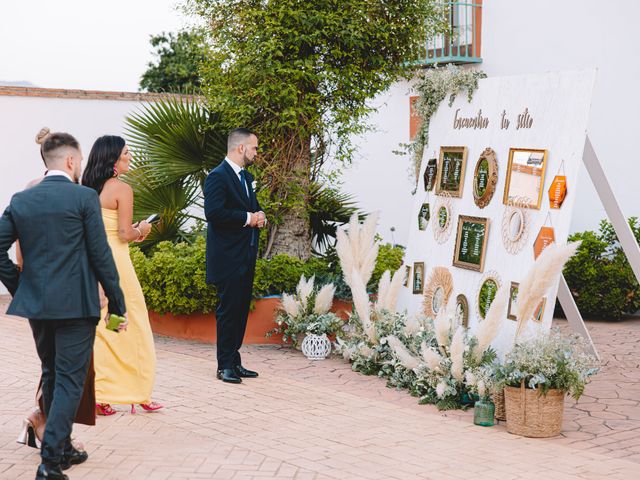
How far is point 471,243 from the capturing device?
8.04 metres

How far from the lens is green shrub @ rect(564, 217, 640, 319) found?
1114cm

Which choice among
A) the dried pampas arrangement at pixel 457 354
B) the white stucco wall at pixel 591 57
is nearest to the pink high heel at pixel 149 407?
the dried pampas arrangement at pixel 457 354

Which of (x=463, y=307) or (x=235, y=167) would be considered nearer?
(x=235, y=167)

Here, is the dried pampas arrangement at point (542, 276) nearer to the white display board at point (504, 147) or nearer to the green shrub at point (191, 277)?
the white display board at point (504, 147)

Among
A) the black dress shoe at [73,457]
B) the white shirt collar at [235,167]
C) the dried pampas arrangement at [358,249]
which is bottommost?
the black dress shoe at [73,457]

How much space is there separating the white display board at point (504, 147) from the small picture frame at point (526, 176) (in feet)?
0.15

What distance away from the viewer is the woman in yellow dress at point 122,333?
650cm

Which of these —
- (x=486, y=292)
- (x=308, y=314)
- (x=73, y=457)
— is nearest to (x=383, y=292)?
(x=486, y=292)

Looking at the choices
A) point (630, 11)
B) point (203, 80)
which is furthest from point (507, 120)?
point (630, 11)

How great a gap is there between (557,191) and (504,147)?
934mm

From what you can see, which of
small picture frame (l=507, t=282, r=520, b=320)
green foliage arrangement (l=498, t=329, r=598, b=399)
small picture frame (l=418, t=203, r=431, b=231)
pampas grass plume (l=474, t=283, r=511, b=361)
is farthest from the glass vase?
small picture frame (l=418, t=203, r=431, b=231)

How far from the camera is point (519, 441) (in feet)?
20.2

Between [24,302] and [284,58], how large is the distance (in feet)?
17.4

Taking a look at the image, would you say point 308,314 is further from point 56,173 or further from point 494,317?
point 56,173
